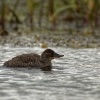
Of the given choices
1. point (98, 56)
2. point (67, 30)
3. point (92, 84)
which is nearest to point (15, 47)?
point (98, 56)

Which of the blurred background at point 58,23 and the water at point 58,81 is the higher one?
the blurred background at point 58,23

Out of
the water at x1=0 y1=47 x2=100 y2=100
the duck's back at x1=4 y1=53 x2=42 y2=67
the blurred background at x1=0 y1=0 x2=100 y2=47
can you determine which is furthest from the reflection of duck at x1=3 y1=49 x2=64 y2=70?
the blurred background at x1=0 y1=0 x2=100 y2=47

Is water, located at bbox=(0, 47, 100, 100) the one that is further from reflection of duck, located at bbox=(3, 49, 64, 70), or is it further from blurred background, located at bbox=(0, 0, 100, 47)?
blurred background, located at bbox=(0, 0, 100, 47)

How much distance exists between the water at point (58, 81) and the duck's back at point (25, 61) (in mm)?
263

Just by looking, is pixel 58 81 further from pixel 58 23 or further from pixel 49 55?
pixel 58 23

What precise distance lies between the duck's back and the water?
263 mm

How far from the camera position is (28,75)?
34.8 feet

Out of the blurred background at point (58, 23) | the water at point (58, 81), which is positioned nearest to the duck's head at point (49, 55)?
the water at point (58, 81)

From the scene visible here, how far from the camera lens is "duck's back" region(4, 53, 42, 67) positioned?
38.8 feet

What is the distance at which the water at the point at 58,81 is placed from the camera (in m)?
8.61

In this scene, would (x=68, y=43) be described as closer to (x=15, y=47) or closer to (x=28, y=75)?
(x=15, y=47)

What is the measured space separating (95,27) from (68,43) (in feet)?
9.73

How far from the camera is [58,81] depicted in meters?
9.89

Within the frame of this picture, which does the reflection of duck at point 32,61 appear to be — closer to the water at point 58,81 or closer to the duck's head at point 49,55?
the duck's head at point 49,55
